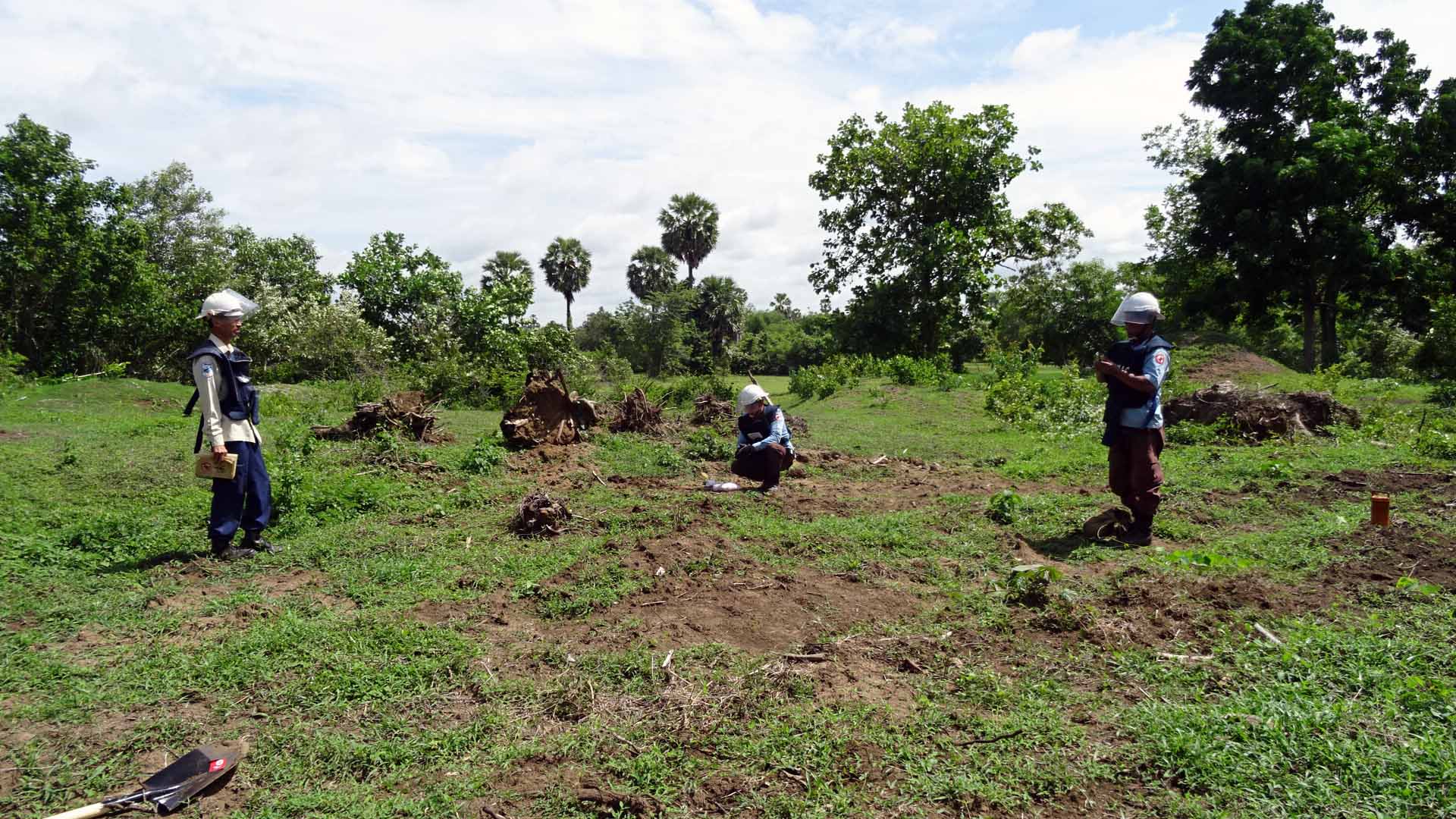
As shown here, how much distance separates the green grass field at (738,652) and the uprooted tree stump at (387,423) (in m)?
2.23

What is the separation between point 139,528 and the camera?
6328mm

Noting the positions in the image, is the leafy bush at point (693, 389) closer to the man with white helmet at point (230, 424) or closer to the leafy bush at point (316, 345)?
the man with white helmet at point (230, 424)

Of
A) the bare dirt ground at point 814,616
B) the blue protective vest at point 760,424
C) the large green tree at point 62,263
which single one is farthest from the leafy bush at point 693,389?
the large green tree at point 62,263

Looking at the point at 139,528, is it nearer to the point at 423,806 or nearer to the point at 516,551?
the point at 516,551

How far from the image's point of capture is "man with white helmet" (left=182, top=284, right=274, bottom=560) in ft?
18.3

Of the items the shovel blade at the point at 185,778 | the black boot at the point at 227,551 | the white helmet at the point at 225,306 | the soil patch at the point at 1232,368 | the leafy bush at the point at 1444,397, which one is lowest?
the shovel blade at the point at 185,778

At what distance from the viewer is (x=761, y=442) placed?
8.15m

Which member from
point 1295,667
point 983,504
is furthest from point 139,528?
point 1295,667

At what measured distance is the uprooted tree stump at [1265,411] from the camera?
10805 millimetres

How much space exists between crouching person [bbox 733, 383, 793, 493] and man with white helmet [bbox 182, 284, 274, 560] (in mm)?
4293

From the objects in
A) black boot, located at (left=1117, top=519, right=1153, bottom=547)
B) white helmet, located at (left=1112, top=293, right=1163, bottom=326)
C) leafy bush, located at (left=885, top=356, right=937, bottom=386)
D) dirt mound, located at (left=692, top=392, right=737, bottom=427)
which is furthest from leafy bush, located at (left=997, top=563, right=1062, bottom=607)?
leafy bush, located at (left=885, top=356, right=937, bottom=386)

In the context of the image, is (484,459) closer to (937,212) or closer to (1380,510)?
(1380,510)

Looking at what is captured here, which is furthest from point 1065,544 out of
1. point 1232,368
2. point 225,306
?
point 1232,368

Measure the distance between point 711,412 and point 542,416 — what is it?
10.3 ft
